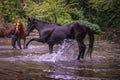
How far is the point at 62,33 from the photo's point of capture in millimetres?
12875

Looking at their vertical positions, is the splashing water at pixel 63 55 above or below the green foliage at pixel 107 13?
above

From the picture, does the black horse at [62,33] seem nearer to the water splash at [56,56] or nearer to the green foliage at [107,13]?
the water splash at [56,56]

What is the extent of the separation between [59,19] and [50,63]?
1604 centimetres

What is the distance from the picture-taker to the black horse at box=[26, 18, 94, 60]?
12.5 metres

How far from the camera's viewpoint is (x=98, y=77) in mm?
8398

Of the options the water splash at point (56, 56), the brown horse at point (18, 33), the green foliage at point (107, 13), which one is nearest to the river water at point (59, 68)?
the water splash at point (56, 56)

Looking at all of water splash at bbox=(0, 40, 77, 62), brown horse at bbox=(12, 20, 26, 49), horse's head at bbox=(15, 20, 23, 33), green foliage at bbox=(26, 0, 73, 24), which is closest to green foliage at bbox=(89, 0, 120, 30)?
green foliage at bbox=(26, 0, 73, 24)

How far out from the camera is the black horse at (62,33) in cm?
1246

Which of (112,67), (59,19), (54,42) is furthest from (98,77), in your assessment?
(59,19)

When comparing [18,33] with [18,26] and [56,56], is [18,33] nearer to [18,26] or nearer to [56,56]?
[18,26]

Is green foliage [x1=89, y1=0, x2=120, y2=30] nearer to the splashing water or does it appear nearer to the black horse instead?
the splashing water

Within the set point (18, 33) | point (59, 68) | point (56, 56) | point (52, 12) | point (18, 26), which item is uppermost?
point (59, 68)

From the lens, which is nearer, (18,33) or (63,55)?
(63,55)

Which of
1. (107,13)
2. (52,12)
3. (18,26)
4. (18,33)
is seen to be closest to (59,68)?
(18,26)
